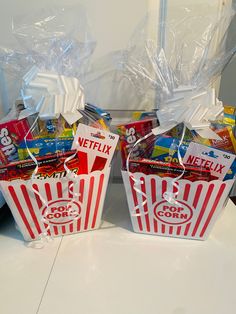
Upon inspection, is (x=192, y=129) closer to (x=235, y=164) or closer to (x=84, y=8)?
(x=235, y=164)

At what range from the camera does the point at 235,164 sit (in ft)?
1.66

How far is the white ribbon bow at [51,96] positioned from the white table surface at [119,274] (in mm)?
262

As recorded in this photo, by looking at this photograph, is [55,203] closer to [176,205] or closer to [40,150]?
[40,150]

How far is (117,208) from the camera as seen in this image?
69 cm

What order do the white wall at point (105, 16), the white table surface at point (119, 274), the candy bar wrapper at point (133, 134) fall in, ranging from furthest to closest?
the white wall at point (105, 16) < the candy bar wrapper at point (133, 134) < the white table surface at point (119, 274)

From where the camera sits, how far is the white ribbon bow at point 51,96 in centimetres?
52

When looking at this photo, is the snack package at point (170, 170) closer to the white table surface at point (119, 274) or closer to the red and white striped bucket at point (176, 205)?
the red and white striped bucket at point (176, 205)

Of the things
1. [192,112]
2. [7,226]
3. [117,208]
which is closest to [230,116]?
[192,112]

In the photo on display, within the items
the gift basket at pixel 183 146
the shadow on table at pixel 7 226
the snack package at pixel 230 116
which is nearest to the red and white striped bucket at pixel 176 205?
the gift basket at pixel 183 146

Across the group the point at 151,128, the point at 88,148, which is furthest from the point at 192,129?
the point at 88,148

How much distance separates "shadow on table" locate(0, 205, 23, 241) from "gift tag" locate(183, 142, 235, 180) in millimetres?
389

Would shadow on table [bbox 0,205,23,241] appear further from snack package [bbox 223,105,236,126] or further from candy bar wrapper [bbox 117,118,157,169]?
snack package [bbox 223,105,236,126]

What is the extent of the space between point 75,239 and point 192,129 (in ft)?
1.07

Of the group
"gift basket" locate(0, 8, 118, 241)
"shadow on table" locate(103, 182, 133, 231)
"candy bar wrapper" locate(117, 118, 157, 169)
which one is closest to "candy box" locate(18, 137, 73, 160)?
"gift basket" locate(0, 8, 118, 241)
